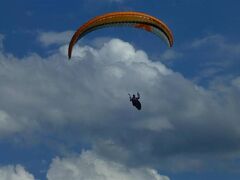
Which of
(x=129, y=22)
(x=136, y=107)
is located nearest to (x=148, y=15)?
(x=129, y=22)

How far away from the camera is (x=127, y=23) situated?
142 m

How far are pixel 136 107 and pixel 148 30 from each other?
375 inches

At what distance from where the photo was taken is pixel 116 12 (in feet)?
464

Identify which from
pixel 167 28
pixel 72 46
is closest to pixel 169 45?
pixel 167 28

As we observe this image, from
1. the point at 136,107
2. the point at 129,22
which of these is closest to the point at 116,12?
the point at 129,22

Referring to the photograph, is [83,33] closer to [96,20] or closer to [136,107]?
[96,20]

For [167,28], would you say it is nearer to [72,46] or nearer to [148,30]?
[148,30]

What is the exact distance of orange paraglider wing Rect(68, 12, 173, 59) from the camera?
141 m

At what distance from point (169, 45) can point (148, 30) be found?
3.23 metres

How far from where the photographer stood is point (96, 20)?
141500 mm

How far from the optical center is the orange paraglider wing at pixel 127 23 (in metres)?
141

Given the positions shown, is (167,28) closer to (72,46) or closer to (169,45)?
(169,45)

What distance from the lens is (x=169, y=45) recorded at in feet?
477

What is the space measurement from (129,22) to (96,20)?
3.88 metres
